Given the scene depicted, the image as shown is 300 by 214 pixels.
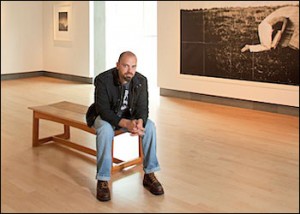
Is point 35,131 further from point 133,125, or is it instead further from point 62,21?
point 62,21

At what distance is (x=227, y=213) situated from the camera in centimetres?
232

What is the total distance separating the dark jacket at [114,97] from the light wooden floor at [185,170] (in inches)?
18.6

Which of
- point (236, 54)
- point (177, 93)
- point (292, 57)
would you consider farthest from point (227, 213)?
point (177, 93)

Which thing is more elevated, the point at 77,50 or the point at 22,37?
the point at 22,37

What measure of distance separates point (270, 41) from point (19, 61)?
496 centimetres

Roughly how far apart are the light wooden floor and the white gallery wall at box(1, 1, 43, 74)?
10.9 feet

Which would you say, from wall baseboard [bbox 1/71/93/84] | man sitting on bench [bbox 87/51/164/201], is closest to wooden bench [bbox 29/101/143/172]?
man sitting on bench [bbox 87/51/164/201]

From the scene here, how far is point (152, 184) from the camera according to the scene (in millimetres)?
2639

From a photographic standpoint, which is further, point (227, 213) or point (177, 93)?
point (177, 93)

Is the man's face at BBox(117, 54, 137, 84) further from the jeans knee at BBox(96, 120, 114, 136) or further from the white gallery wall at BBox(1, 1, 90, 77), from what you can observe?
the white gallery wall at BBox(1, 1, 90, 77)

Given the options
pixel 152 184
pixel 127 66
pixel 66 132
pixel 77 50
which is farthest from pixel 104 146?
pixel 77 50

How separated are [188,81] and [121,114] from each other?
10.8ft

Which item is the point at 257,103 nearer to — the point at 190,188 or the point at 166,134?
the point at 166,134

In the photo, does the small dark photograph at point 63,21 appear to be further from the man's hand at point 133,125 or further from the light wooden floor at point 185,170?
the man's hand at point 133,125
